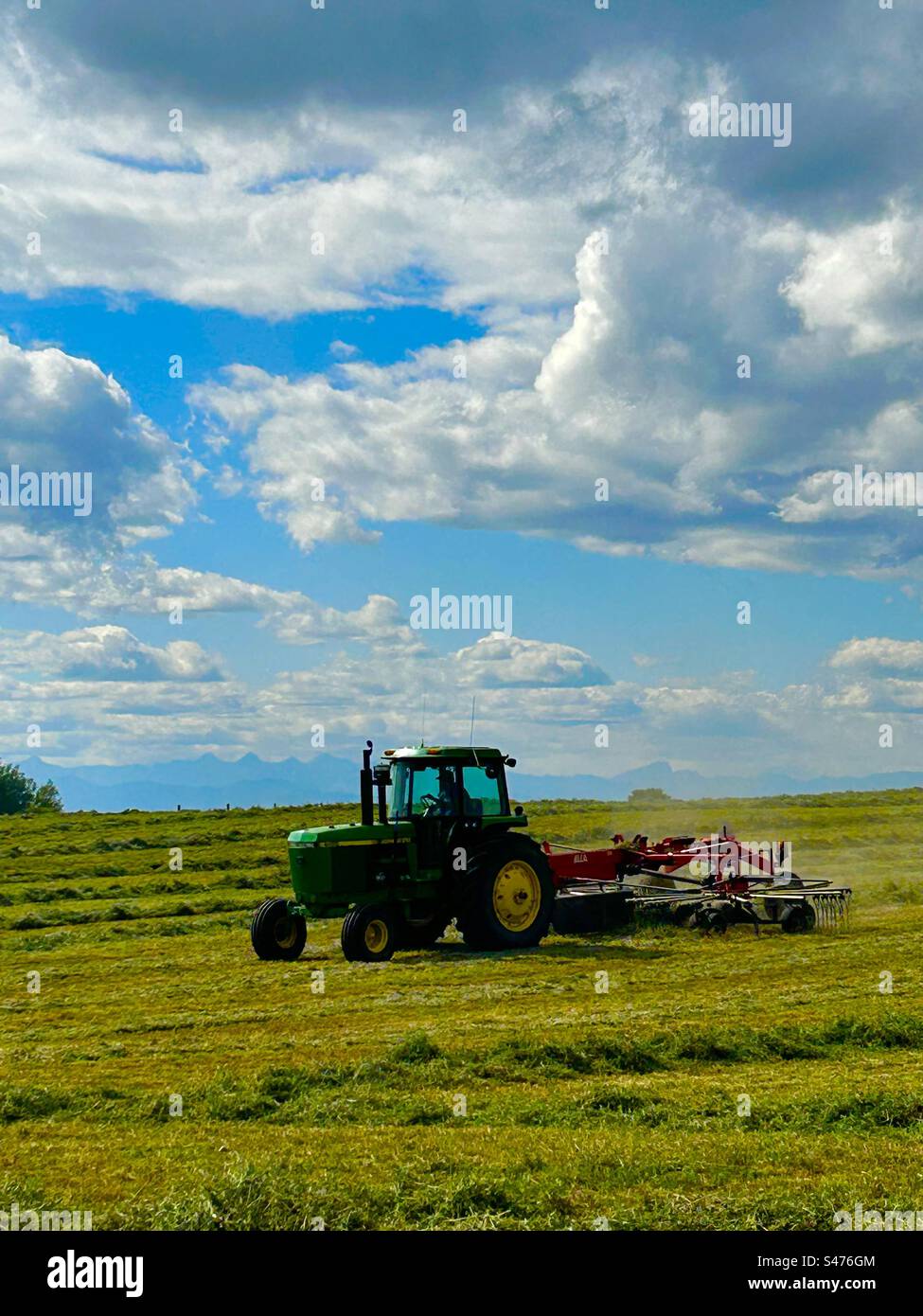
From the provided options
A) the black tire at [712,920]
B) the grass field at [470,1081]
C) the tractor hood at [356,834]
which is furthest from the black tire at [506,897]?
the black tire at [712,920]

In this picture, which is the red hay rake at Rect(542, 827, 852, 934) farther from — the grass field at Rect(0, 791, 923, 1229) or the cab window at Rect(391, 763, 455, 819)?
the cab window at Rect(391, 763, 455, 819)

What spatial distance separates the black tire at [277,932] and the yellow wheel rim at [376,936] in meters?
1.46

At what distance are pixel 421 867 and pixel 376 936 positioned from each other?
4.26 feet

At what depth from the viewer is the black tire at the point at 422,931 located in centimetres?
1917

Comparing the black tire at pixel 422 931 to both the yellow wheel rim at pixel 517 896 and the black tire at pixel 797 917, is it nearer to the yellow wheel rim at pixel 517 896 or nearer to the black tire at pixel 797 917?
the yellow wheel rim at pixel 517 896

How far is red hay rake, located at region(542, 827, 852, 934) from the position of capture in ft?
68.7

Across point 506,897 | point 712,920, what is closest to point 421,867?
point 506,897

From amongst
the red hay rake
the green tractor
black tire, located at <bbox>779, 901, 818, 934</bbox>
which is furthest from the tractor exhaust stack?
black tire, located at <bbox>779, 901, 818, 934</bbox>

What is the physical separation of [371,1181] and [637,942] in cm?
1311

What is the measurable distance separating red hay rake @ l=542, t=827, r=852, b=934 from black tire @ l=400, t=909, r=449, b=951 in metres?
2.26

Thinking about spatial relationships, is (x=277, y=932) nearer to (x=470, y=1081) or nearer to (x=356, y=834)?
(x=356, y=834)

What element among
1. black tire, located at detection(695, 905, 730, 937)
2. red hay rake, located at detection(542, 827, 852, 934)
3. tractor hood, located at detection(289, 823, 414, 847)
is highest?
tractor hood, located at detection(289, 823, 414, 847)

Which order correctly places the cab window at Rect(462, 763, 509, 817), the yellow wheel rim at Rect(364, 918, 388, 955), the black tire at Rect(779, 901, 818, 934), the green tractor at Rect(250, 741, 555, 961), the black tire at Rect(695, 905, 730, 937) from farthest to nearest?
the black tire at Rect(779, 901, 818, 934), the black tire at Rect(695, 905, 730, 937), the cab window at Rect(462, 763, 509, 817), the green tractor at Rect(250, 741, 555, 961), the yellow wheel rim at Rect(364, 918, 388, 955)
